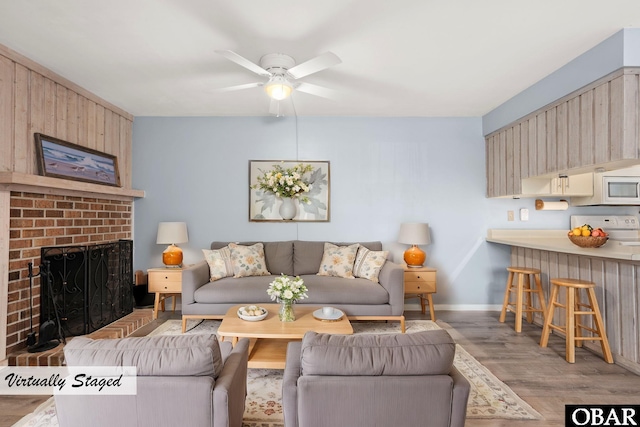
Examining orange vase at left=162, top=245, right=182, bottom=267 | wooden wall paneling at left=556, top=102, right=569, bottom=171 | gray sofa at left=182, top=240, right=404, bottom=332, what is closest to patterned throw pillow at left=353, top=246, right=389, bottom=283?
gray sofa at left=182, top=240, right=404, bottom=332

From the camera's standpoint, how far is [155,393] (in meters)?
1.29

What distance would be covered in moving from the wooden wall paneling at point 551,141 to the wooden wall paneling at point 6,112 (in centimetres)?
469

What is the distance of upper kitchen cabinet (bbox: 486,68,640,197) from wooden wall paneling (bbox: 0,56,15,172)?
15.2ft

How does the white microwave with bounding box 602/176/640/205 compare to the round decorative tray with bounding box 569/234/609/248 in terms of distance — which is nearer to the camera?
the round decorative tray with bounding box 569/234/609/248

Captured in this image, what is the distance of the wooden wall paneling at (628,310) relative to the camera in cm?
263

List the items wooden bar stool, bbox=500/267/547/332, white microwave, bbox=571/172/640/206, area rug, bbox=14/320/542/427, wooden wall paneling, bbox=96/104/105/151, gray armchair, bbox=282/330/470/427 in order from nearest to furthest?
gray armchair, bbox=282/330/470/427 < area rug, bbox=14/320/542/427 < wooden bar stool, bbox=500/267/547/332 < wooden wall paneling, bbox=96/104/105/151 < white microwave, bbox=571/172/640/206

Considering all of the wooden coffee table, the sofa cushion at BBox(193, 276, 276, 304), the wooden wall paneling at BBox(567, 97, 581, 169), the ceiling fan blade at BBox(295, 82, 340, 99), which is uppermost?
the ceiling fan blade at BBox(295, 82, 340, 99)

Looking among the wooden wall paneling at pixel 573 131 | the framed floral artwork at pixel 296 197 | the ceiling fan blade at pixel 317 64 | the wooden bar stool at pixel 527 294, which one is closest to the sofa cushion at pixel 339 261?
the framed floral artwork at pixel 296 197

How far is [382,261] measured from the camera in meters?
3.78

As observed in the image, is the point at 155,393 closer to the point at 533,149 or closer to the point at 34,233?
the point at 34,233

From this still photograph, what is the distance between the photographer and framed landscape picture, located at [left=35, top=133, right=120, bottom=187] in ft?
9.82

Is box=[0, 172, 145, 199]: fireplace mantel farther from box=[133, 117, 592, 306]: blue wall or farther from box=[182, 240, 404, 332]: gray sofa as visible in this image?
box=[182, 240, 404, 332]: gray sofa

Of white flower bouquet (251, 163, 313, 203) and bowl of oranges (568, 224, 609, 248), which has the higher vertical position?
white flower bouquet (251, 163, 313, 203)

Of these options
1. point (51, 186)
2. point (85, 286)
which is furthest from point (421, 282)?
point (51, 186)
